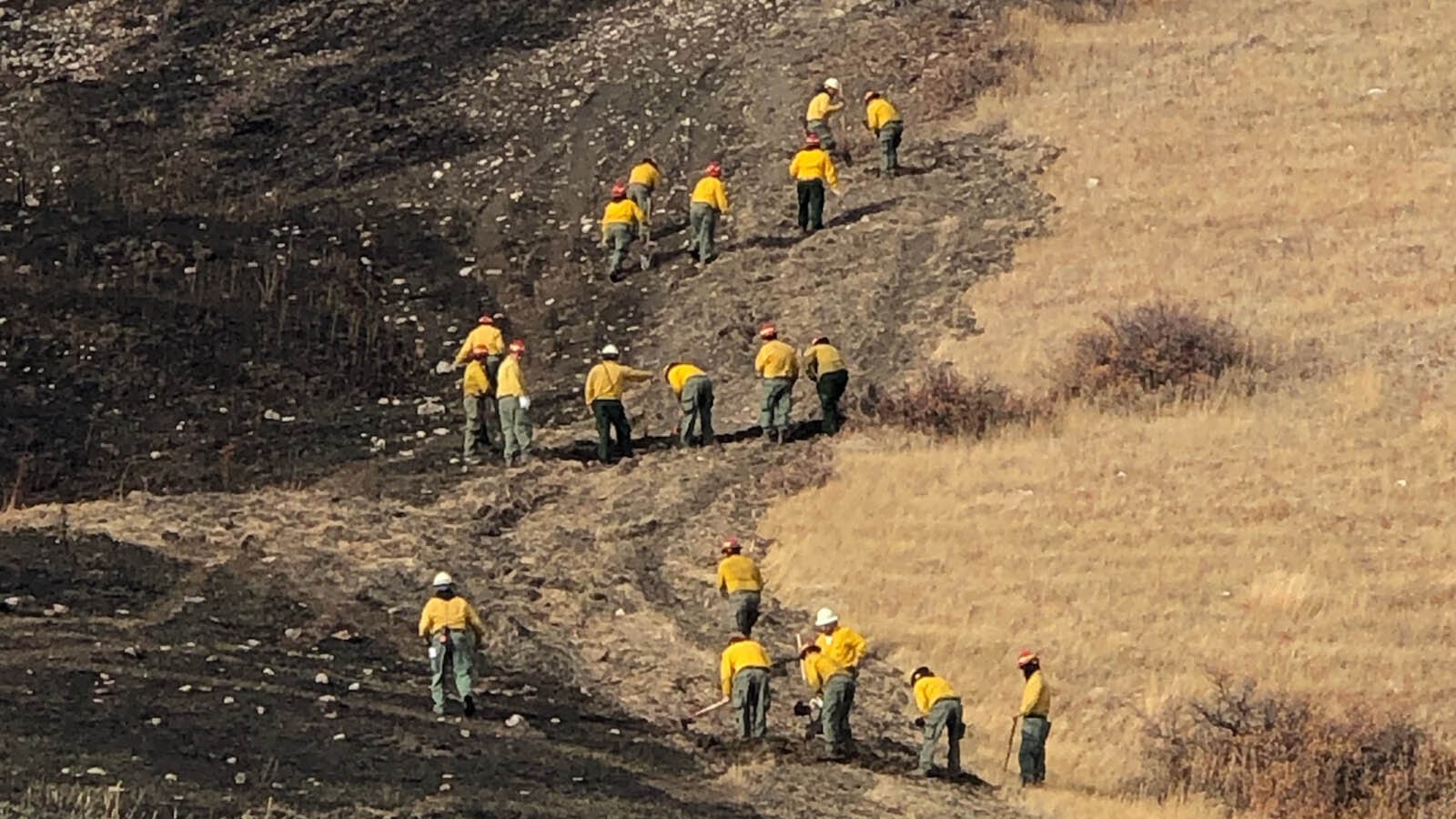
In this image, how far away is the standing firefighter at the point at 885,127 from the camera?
34594 millimetres

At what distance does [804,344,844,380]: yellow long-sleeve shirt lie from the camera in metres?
27.8

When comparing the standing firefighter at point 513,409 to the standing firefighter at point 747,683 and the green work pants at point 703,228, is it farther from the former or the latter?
the standing firefighter at point 747,683

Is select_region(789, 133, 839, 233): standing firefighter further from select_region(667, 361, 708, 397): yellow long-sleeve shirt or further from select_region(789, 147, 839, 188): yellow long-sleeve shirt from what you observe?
select_region(667, 361, 708, 397): yellow long-sleeve shirt

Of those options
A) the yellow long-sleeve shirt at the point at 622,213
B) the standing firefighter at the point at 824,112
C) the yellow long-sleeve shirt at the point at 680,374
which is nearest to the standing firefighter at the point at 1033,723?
the yellow long-sleeve shirt at the point at 680,374

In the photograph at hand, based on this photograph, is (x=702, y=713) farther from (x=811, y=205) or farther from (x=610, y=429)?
(x=811, y=205)

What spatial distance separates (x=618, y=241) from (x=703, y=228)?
1182mm

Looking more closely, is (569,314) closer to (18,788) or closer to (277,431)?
(277,431)

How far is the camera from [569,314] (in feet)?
108

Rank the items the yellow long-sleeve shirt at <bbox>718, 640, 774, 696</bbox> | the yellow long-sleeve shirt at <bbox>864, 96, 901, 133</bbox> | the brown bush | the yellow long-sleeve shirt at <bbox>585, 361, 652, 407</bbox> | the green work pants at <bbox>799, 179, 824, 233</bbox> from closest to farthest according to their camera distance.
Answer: the yellow long-sleeve shirt at <bbox>718, 640, 774, 696</bbox>
the yellow long-sleeve shirt at <bbox>585, 361, 652, 407</bbox>
the brown bush
the green work pants at <bbox>799, 179, 824, 233</bbox>
the yellow long-sleeve shirt at <bbox>864, 96, 901, 133</bbox>

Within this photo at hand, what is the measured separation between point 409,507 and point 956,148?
12.9m

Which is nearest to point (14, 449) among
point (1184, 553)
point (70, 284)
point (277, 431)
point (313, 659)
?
point (277, 431)

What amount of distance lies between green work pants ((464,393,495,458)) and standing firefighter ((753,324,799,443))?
326 centimetres

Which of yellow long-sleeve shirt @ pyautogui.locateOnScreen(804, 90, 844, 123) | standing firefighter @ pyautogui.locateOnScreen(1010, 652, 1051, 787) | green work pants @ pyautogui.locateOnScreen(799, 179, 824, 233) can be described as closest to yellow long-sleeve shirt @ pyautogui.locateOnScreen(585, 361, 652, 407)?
green work pants @ pyautogui.locateOnScreen(799, 179, 824, 233)

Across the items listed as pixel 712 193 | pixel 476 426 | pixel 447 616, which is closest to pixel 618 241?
pixel 712 193
